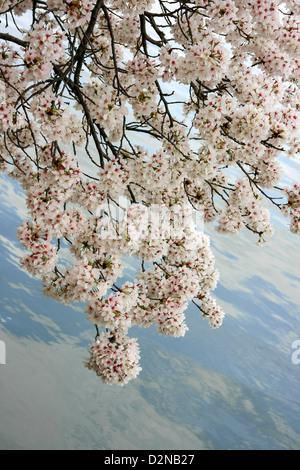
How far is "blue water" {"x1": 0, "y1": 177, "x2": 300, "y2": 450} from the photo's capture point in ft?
25.3

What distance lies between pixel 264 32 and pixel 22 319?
7.97m

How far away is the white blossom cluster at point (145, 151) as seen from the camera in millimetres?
2850

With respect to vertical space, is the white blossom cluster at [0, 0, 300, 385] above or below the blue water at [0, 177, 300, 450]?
above

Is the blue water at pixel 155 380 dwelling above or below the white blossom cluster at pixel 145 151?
below

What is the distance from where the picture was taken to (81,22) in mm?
2701

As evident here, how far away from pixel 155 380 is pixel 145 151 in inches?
281

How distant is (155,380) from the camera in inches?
381

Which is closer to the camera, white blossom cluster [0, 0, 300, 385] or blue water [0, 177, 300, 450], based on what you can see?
white blossom cluster [0, 0, 300, 385]

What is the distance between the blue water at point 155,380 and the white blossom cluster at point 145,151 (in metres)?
4.29

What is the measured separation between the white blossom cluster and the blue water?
14.1 ft

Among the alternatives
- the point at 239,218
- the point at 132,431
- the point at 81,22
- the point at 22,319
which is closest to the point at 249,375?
the point at 132,431

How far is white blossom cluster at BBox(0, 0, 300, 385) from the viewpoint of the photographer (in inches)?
112

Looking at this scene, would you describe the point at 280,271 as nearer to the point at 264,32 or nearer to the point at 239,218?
the point at 239,218
